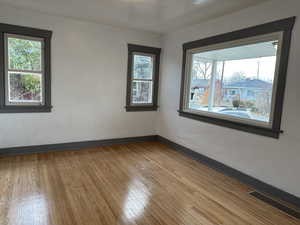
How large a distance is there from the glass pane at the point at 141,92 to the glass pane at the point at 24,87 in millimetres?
1939

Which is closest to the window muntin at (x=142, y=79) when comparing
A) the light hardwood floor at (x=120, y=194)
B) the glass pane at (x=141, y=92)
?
the glass pane at (x=141, y=92)

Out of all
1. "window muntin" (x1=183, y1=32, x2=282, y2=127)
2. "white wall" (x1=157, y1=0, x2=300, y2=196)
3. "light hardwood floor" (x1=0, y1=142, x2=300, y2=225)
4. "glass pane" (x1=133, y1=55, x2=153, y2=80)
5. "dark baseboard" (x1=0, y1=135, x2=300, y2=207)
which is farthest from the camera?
"glass pane" (x1=133, y1=55, x2=153, y2=80)

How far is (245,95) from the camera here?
10.8 feet

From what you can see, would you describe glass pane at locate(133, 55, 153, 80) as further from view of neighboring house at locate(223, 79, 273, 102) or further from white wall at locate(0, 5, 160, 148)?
view of neighboring house at locate(223, 79, 273, 102)

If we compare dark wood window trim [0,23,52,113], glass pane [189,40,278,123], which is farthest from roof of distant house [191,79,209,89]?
dark wood window trim [0,23,52,113]

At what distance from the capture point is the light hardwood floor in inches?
86.4

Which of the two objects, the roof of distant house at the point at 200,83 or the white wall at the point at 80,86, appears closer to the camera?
the white wall at the point at 80,86

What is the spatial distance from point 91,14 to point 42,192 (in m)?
2.92

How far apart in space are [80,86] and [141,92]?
55.7 inches

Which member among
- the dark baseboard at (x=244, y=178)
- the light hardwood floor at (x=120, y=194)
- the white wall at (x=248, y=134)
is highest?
the white wall at (x=248, y=134)

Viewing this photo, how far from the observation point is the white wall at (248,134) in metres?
2.54

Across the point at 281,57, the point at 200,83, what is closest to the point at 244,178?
the point at 281,57

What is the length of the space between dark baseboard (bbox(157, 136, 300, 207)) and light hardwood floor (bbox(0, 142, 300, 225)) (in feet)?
0.38

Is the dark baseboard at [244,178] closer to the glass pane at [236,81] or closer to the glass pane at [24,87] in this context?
the glass pane at [236,81]
